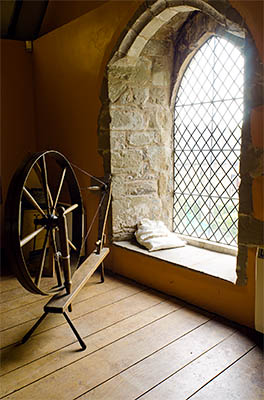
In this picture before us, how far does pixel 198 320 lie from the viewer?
222 cm

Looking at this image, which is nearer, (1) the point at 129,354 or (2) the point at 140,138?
(1) the point at 129,354

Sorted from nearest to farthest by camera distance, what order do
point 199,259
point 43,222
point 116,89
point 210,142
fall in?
point 43,222
point 199,259
point 210,142
point 116,89

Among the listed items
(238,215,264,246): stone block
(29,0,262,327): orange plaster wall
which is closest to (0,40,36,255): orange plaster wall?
(29,0,262,327): orange plaster wall

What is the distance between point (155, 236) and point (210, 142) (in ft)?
2.83

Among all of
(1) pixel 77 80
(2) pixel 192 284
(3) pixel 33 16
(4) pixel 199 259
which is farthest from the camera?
(3) pixel 33 16

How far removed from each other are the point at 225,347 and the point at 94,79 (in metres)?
2.28

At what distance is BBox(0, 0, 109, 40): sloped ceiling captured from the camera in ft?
11.8

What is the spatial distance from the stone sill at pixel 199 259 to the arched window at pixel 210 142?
167 mm

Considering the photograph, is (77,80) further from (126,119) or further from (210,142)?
(210,142)

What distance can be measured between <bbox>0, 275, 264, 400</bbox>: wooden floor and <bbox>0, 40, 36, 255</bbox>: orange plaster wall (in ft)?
6.13

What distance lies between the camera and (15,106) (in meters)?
3.88

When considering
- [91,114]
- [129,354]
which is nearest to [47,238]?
[129,354]

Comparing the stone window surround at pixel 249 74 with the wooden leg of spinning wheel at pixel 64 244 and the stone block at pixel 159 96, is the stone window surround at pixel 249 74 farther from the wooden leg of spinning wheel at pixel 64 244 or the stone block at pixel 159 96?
the wooden leg of spinning wheel at pixel 64 244

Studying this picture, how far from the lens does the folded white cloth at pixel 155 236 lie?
2.84 meters
